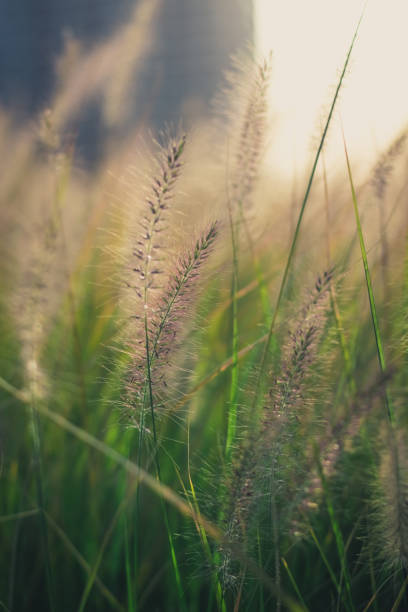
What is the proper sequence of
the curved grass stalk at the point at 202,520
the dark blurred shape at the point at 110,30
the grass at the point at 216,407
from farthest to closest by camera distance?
the dark blurred shape at the point at 110,30 < the grass at the point at 216,407 < the curved grass stalk at the point at 202,520

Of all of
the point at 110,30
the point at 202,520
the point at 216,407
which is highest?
the point at 110,30

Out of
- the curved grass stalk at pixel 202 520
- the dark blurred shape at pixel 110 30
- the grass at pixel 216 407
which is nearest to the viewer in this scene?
the curved grass stalk at pixel 202 520

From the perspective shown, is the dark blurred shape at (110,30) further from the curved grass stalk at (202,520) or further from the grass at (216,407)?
the curved grass stalk at (202,520)

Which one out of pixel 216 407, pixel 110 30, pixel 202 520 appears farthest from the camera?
pixel 110 30

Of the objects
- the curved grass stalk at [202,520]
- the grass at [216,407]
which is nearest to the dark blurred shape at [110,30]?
the grass at [216,407]

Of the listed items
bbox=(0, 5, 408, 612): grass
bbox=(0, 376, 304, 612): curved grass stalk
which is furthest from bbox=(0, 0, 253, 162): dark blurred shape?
bbox=(0, 376, 304, 612): curved grass stalk

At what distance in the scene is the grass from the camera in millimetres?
527

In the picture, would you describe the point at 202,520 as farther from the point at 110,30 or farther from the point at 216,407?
the point at 110,30

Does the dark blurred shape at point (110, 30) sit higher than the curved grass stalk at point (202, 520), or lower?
higher

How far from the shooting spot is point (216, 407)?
1041 mm

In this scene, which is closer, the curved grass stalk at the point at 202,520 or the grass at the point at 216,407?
the curved grass stalk at the point at 202,520

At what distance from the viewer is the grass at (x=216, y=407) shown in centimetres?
53

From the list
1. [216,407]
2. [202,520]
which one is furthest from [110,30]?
[202,520]

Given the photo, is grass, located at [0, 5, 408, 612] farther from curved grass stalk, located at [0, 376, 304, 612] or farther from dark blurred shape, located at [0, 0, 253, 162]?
dark blurred shape, located at [0, 0, 253, 162]
